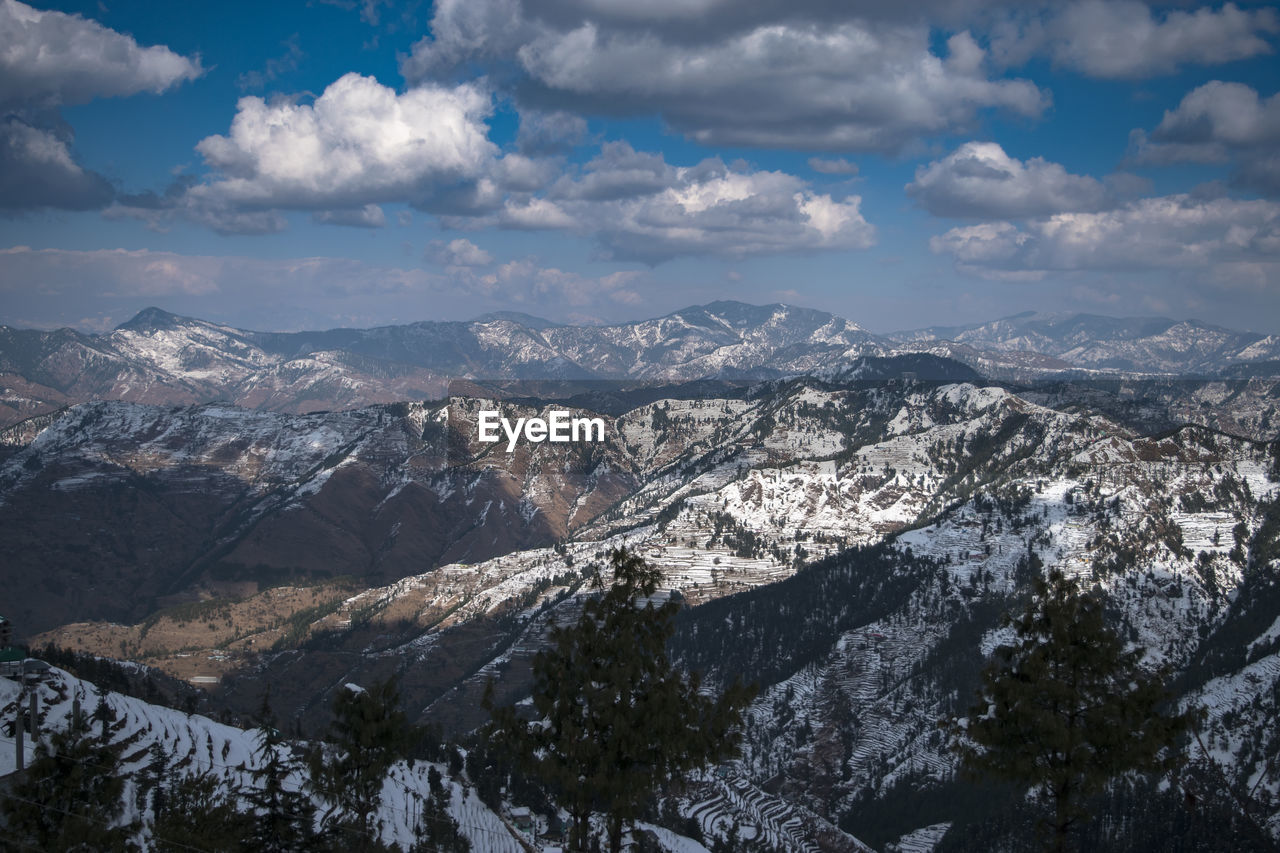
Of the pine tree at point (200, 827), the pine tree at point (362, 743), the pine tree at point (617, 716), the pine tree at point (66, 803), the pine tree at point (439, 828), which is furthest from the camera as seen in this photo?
the pine tree at point (439, 828)

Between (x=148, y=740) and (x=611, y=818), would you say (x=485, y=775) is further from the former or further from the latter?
(x=611, y=818)

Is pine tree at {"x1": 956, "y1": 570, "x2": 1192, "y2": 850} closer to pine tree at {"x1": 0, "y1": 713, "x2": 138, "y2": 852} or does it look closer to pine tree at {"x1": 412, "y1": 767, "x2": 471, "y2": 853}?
pine tree at {"x1": 0, "y1": 713, "x2": 138, "y2": 852}

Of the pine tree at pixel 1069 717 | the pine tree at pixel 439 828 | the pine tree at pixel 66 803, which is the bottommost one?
the pine tree at pixel 439 828

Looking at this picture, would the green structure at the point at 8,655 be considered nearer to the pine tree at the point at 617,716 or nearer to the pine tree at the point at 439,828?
the pine tree at the point at 439,828

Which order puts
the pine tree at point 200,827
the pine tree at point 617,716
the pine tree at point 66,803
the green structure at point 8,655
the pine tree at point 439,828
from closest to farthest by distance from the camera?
the pine tree at point 617,716
the pine tree at point 66,803
the pine tree at point 200,827
the green structure at point 8,655
the pine tree at point 439,828

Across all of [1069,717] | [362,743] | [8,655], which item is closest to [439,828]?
[8,655]

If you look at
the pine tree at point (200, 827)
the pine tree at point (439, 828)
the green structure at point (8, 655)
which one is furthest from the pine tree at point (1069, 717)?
the pine tree at point (439, 828)
